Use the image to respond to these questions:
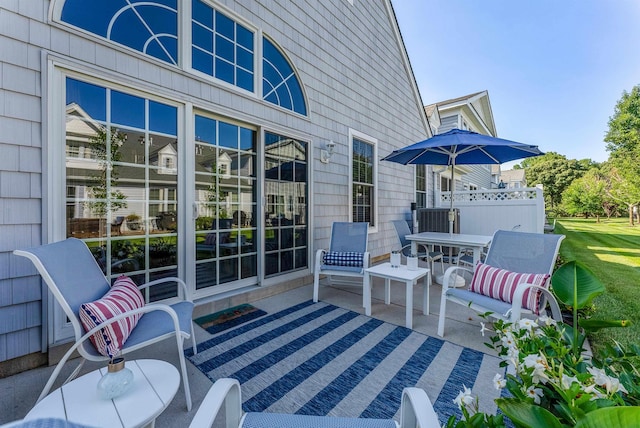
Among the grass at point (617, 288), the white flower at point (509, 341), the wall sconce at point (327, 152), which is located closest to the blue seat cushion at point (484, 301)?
the grass at point (617, 288)

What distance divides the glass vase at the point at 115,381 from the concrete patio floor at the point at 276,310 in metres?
0.61

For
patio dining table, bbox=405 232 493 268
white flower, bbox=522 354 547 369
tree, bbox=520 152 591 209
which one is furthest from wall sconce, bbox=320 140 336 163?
tree, bbox=520 152 591 209

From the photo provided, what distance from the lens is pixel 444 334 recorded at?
2.89 metres

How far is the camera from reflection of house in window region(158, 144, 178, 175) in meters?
3.04

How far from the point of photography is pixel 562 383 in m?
0.71

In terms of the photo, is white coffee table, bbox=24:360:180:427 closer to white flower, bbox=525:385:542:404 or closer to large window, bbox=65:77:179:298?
white flower, bbox=525:385:542:404

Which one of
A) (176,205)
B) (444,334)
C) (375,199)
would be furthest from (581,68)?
(176,205)

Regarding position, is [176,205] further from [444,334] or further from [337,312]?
[444,334]

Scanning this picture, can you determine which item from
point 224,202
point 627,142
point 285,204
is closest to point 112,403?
point 224,202

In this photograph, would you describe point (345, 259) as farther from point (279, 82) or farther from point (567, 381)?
point (567, 381)

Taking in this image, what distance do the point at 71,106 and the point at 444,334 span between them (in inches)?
164

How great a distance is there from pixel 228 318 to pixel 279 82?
3.47 metres

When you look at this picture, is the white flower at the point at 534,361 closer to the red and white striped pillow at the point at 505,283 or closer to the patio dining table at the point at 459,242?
the red and white striped pillow at the point at 505,283

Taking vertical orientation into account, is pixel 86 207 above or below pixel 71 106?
below
